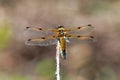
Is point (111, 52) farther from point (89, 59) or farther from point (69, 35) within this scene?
point (69, 35)

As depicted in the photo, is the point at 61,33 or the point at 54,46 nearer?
the point at 61,33

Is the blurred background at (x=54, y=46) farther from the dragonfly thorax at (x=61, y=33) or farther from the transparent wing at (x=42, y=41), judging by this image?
the dragonfly thorax at (x=61, y=33)

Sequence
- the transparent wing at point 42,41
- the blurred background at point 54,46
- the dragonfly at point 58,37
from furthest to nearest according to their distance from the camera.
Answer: the blurred background at point 54,46 → the transparent wing at point 42,41 → the dragonfly at point 58,37

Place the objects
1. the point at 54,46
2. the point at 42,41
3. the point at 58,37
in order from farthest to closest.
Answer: the point at 54,46, the point at 42,41, the point at 58,37

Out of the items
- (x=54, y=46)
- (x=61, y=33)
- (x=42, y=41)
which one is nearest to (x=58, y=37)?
(x=61, y=33)

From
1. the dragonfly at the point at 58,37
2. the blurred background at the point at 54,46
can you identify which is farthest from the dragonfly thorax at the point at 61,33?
the blurred background at the point at 54,46

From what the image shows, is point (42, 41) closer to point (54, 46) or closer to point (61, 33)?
point (61, 33)

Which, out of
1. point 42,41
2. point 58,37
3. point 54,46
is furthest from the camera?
point 54,46

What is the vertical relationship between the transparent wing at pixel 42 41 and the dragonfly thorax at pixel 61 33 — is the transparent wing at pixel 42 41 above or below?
below

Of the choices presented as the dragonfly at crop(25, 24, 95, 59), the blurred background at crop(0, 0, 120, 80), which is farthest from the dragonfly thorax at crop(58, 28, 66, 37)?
the blurred background at crop(0, 0, 120, 80)

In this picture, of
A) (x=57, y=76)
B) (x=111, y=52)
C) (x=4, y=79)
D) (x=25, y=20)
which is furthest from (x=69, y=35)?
(x=25, y=20)
